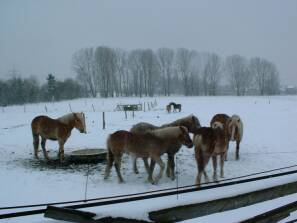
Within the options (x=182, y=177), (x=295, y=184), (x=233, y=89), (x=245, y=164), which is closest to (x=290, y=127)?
(x=245, y=164)

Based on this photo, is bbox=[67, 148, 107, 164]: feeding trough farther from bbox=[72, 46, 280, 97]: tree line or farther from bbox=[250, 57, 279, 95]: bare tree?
bbox=[250, 57, 279, 95]: bare tree

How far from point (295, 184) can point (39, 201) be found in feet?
17.3

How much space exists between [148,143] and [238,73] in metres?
91.6

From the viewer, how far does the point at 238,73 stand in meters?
95.9

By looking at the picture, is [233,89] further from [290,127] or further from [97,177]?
[97,177]

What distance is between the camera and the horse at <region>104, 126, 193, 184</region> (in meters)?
8.39

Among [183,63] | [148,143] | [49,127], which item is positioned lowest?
[148,143]

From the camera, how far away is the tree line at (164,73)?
88.6 m

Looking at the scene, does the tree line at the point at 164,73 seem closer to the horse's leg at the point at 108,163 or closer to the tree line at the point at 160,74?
the tree line at the point at 160,74

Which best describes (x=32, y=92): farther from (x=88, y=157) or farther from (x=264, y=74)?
(x=88, y=157)

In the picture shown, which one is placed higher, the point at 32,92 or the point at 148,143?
the point at 32,92

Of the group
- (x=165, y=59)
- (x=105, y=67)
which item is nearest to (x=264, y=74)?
(x=165, y=59)

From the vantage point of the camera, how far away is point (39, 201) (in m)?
7.11

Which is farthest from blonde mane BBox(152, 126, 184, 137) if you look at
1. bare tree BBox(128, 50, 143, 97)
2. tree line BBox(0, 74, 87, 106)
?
bare tree BBox(128, 50, 143, 97)
